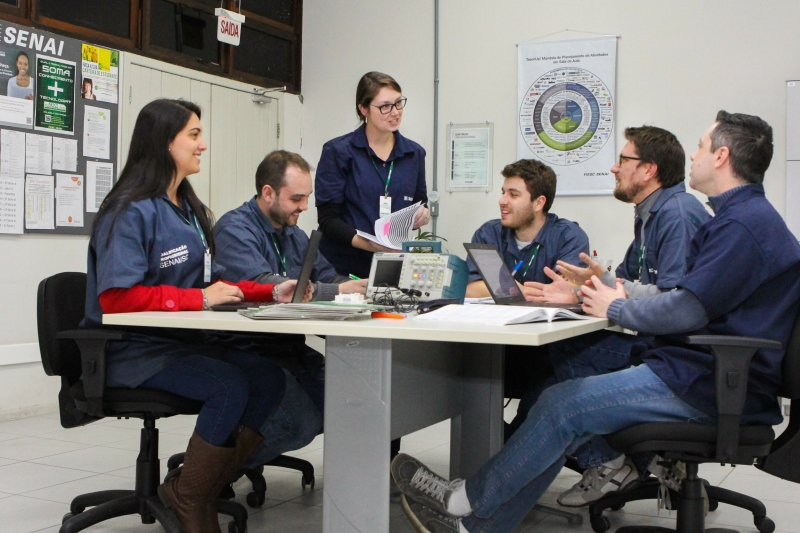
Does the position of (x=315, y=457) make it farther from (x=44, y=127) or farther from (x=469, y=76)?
(x=469, y=76)

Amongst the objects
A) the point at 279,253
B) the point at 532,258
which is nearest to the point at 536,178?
the point at 532,258

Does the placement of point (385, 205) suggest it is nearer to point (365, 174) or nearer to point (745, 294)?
point (365, 174)

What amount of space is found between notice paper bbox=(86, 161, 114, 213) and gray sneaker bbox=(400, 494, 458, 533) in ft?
9.17

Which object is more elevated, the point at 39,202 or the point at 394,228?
the point at 39,202

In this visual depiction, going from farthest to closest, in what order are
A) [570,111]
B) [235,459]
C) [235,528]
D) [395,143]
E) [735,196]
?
[570,111] < [395,143] < [235,528] < [235,459] < [735,196]

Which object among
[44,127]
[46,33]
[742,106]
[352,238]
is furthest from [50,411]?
[742,106]

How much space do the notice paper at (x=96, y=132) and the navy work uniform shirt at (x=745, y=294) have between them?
3.25 metres

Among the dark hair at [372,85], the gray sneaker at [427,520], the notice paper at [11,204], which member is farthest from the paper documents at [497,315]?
the notice paper at [11,204]

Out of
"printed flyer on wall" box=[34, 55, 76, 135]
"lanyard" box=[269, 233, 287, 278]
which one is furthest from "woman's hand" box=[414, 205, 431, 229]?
"printed flyer on wall" box=[34, 55, 76, 135]

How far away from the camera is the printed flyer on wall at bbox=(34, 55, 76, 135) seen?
3939 millimetres

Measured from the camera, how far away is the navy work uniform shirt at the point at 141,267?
2012 millimetres

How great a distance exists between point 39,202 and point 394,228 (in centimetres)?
210

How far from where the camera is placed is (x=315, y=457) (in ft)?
11.0

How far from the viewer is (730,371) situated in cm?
178
